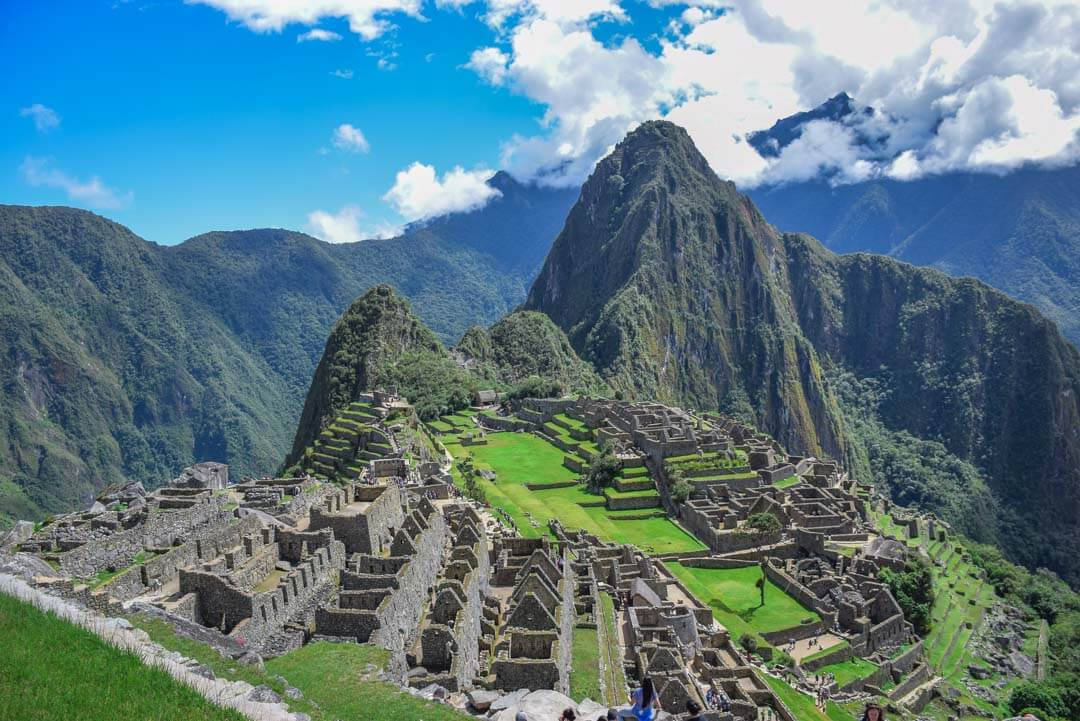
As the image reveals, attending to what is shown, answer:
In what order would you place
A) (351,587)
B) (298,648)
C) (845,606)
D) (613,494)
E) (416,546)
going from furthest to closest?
(613,494)
(845,606)
(416,546)
(351,587)
(298,648)

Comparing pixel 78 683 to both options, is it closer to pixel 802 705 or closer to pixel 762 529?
pixel 802 705

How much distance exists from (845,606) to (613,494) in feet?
69.7

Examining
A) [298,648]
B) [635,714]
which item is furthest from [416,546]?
[635,714]

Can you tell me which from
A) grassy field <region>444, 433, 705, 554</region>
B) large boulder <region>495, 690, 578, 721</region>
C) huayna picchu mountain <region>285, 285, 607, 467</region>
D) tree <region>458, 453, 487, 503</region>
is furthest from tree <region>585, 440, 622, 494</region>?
large boulder <region>495, 690, 578, 721</region>

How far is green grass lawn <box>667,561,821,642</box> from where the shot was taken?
130 feet

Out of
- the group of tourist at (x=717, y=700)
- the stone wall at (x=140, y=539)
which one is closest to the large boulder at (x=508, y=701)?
the group of tourist at (x=717, y=700)

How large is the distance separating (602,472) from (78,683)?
53037mm

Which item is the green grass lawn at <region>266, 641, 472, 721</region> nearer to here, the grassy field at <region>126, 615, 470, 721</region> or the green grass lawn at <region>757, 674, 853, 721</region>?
the grassy field at <region>126, 615, 470, 721</region>

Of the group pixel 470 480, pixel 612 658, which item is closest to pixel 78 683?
pixel 612 658

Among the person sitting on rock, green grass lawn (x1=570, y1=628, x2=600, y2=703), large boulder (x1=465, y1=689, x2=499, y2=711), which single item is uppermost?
the person sitting on rock

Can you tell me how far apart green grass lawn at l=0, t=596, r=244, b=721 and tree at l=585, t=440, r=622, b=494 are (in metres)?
50.6

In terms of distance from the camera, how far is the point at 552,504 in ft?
184

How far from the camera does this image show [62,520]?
2886 cm

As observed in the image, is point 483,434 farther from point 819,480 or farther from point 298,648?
point 298,648
